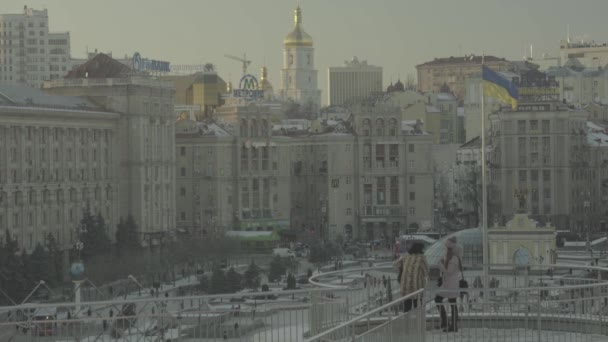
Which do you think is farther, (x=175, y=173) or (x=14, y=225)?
(x=175, y=173)

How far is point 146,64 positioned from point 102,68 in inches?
122

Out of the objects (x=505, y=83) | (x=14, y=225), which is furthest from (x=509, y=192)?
(x=505, y=83)

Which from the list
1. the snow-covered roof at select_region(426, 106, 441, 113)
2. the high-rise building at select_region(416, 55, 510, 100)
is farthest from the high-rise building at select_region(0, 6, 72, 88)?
the high-rise building at select_region(416, 55, 510, 100)

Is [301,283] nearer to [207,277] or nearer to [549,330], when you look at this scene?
[207,277]

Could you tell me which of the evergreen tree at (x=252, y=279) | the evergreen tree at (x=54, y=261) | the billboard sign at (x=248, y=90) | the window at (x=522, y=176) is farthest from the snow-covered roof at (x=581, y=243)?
the billboard sign at (x=248, y=90)

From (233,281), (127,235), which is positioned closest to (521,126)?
(127,235)

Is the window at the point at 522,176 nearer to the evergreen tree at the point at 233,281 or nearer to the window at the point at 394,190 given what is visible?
the window at the point at 394,190

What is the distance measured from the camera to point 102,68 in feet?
298

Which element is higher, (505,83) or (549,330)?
(505,83)

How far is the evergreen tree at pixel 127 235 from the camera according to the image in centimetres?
8062

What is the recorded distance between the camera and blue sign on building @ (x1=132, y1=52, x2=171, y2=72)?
91.7 m

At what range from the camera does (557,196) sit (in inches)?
3895

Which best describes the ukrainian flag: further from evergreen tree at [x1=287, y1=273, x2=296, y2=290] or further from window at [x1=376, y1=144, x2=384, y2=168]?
window at [x1=376, y1=144, x2=384, y2=168]

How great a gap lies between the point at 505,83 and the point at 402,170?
49.1 m
